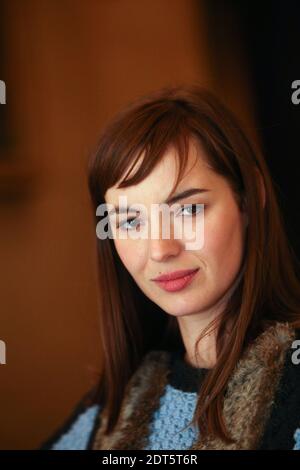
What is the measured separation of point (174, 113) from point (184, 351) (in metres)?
0.37

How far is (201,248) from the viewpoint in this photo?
74 cm

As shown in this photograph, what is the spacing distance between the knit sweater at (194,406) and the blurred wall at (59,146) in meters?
0.05

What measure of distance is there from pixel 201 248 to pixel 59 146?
0.90ft

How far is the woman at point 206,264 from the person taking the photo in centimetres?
71

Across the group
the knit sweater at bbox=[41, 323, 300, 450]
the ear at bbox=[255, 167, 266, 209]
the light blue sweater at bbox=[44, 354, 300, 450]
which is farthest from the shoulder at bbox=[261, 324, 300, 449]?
the ear at bbox=[255, 167, 266, 209]

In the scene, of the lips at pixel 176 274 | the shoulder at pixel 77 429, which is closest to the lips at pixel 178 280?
the lips at pixel 176 274

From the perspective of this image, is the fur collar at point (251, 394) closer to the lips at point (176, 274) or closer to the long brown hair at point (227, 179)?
the long brown hair at point (227, 179)

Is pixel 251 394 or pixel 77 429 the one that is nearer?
pixel 251 394

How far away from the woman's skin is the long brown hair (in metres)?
0.01

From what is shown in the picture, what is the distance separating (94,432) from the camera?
2.88ft

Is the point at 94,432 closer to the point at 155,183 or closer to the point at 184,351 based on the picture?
the point at 184,351

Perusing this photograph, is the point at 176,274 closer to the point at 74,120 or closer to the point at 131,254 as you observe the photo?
the point at 131,254

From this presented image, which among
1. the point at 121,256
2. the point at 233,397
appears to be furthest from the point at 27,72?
the point at 233,397

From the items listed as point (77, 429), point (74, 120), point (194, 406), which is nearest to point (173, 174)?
point (74, 120)
